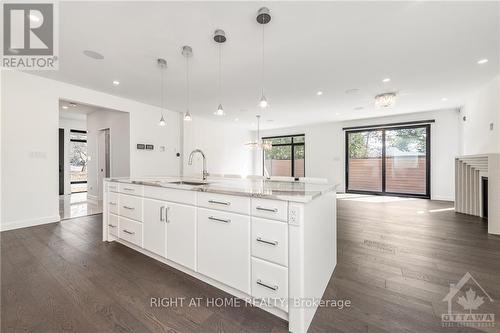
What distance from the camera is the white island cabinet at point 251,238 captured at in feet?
4.24

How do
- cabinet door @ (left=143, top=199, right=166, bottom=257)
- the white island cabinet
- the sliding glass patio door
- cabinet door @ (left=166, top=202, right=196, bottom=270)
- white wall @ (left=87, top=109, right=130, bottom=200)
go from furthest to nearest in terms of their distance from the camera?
the sliding glass patio door, white wall @ (left=87, top=109, right=130, bottom=200), cabinet door @ (left=143, top=199, right=166, bottom=257), cabinet door @ (left=166, top=202, right=196, bottom=270), the white island cabinet

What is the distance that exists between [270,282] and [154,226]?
4.60 feet

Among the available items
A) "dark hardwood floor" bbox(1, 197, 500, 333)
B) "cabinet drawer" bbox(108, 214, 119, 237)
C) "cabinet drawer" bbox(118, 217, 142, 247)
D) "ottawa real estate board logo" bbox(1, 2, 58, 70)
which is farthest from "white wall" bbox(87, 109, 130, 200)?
"cabinet drawer" bbox(118, 217, 142, 247)

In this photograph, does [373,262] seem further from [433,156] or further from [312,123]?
[312,123]

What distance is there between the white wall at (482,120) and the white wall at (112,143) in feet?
25.1

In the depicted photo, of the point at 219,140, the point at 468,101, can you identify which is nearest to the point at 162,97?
the point at 219,140

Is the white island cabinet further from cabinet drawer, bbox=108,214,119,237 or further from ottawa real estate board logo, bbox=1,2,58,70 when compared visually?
ottawa real estate board logo, bbox=1,2,58,70

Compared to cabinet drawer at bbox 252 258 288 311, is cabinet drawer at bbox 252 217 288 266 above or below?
above

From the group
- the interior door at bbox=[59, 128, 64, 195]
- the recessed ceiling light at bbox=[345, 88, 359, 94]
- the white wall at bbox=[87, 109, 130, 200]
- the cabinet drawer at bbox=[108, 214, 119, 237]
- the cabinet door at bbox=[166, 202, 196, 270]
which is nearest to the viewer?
the cabinet door at bbox=[166, 202, 196, 270]

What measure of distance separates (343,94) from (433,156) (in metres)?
3.84

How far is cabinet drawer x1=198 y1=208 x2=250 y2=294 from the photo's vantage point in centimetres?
150

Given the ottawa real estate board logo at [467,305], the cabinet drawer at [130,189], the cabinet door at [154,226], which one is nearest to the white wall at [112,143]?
the cabinet drawer at [130,189]

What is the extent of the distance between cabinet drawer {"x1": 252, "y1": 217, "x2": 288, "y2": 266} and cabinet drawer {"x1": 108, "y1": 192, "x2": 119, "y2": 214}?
2.11 metres

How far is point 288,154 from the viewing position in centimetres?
904
